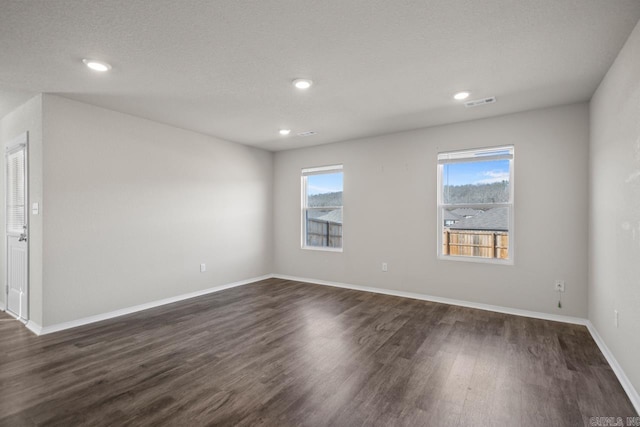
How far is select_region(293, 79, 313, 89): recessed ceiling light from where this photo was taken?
290 centimetres

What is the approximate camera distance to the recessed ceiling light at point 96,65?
2.51 m

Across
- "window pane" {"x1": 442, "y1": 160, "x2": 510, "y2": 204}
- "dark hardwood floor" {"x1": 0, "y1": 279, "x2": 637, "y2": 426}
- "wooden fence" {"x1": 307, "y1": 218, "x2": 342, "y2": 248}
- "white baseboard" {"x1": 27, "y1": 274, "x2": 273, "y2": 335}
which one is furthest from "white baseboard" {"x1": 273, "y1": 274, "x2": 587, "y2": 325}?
"white baseboard" {"x1": 27, "y1": 274, "x2": 273, "y2": 335}

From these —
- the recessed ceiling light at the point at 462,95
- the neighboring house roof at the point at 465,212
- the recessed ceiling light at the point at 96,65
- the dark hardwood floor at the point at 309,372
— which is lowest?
the dark hardwood floor at the point at 309,372

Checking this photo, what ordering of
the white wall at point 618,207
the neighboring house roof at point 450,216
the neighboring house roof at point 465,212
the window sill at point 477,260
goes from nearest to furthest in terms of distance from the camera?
the white wall at point 618,207
the window sill at point 477,260
the neighboring house roof at point 465,212
the neighboring house roof at point 450,216

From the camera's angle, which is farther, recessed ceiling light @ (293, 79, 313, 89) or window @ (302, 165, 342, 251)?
window @ (302, 165, 342, 251)

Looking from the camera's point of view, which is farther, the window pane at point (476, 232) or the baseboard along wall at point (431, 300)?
the window pane at point (476, 232)

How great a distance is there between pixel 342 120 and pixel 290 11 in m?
2.31

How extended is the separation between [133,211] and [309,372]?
10.2ft

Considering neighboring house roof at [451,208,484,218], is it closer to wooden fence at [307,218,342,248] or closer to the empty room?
the empty room

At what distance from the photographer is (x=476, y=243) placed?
4.14m

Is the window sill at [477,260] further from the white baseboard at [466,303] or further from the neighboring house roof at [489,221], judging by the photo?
the white baseboard at [466,303]

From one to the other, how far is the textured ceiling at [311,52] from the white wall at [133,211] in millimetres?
437

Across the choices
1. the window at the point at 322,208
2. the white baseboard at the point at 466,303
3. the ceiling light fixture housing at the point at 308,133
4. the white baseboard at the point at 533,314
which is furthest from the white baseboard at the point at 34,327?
the ceiling light fixture housing at the point at 308,133

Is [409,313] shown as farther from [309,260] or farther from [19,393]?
[19,393]
